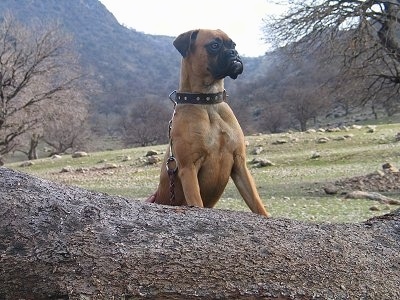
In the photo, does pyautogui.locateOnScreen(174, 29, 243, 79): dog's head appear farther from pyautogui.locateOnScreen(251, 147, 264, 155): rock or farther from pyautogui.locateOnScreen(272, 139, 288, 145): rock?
pyautogui.locateOnScreen(272, 139, 288, 145): rock

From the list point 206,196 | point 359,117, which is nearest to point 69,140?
point 359,117

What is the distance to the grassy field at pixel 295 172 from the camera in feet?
32.1

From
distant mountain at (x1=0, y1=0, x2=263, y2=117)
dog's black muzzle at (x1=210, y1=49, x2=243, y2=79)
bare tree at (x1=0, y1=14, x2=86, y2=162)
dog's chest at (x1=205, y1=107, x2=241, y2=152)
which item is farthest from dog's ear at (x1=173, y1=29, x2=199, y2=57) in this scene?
distant mountain at (x1=0, y1=0, x2=263, y2=117)

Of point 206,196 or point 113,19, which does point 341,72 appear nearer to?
point 206,196

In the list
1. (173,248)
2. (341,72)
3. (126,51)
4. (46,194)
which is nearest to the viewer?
(173,248)

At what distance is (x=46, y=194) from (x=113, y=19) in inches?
6737

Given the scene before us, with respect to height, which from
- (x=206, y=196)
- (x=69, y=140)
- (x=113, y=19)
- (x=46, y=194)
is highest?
(x=113, y=19)

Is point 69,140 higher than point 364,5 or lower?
lower

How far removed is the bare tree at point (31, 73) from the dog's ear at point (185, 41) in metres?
21.5

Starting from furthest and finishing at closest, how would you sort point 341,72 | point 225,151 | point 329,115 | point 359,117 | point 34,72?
point 329,115 → point 359,117 → point 34,72 → point 341,72 → point 225,151

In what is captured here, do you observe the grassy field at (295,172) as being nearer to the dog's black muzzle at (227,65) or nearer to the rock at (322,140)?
the rock at (322,140)

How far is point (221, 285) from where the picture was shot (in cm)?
163

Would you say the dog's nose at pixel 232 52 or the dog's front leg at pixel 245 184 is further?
the dog's nose at pixel 232 52

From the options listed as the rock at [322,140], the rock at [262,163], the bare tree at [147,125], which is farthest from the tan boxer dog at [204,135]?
the bare tree at [147,125]
